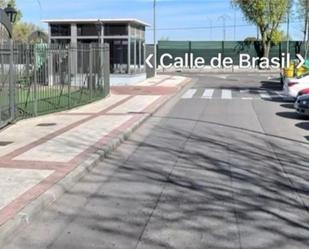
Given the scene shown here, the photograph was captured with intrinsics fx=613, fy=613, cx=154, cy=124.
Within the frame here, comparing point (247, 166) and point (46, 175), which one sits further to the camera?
point (247, 166)

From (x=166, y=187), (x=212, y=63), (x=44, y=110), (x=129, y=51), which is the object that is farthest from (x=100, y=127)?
(x=212, y=63)

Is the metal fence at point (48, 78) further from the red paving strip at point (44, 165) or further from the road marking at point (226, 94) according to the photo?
the road marking at point (226, 94)

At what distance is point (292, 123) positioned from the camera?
17031mm

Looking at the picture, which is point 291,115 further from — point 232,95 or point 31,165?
point 31,165

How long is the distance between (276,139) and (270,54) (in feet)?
172

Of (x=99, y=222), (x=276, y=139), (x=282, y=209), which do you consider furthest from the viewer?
(x=276, y=139)

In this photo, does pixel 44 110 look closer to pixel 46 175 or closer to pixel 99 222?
pixel 46 175

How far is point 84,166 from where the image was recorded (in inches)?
389

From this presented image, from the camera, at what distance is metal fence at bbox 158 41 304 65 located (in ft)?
211

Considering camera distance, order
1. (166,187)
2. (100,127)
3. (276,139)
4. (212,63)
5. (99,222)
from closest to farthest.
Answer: (99,222) → (166,187) → (276,139) → (100,127) → (212,63)

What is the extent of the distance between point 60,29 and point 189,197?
96.0 feet

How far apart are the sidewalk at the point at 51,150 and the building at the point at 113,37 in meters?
13.5

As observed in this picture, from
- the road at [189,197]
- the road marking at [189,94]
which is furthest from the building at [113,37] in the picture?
the road at [189,197]

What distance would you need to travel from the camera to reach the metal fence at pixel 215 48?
2530 inches
